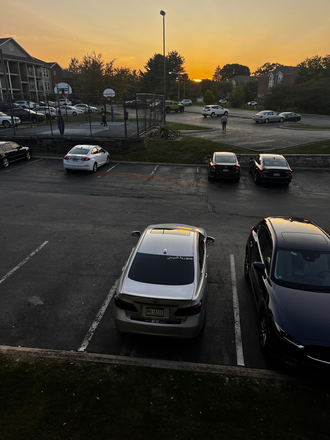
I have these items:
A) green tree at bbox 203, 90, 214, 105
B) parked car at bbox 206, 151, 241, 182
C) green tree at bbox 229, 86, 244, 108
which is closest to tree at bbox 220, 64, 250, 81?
green tree at bbox 229, 86, 244, 108

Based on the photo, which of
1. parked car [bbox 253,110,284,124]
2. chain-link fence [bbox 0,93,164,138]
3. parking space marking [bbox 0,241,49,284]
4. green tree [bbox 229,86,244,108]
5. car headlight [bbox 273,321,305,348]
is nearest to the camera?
car headlight [bbox 273,321,305,348]

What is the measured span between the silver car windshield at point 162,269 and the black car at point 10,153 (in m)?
17.3

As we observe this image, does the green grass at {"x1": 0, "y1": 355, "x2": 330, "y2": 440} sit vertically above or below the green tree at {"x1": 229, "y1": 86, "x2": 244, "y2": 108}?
below

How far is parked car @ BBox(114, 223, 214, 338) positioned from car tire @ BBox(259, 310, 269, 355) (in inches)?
42.7

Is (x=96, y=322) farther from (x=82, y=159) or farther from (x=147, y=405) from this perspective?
(x=82, y=159)

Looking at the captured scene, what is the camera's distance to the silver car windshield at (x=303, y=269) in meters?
5.64

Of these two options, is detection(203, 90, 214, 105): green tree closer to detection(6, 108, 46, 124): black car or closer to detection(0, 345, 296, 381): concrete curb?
detection(6, 108, 46, 124): black car

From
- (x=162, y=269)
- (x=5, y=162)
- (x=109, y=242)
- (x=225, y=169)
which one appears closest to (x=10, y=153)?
(x=5, y=162)

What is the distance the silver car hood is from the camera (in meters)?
5.20

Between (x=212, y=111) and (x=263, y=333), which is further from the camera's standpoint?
(x=212, y=111)

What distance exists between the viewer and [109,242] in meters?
9.97

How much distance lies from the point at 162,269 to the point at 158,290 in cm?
51

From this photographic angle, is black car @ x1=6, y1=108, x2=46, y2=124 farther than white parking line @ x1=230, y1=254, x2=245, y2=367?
Yes

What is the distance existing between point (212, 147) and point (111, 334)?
65.5ft
